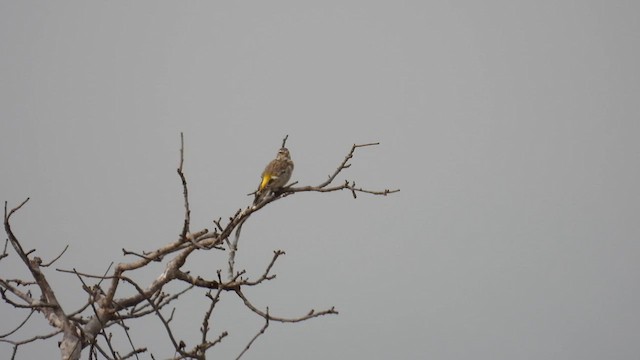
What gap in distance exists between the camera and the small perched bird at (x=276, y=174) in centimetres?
919

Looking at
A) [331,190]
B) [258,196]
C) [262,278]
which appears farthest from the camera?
[258,196]

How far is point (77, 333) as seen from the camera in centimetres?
420

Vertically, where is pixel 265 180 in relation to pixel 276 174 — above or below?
below

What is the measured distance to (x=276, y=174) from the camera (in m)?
9.71

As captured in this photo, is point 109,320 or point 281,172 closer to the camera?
point 109,320

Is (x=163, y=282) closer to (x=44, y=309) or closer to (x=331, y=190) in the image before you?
(x=44, y=309)

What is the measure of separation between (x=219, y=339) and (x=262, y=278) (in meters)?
0.52

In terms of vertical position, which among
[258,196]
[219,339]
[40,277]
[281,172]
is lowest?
[219,339]

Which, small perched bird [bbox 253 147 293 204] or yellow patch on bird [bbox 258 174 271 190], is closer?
small perched bird [bbox 253 147 293 204]

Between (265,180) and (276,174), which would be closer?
(265,180)

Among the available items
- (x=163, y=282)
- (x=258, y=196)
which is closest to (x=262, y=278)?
(x=163, y=282)

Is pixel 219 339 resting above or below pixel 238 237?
below

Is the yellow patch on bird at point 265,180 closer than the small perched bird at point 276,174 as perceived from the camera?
No

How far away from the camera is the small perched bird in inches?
362
